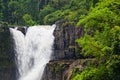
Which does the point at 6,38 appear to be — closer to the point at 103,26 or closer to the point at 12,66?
the point at 12,66

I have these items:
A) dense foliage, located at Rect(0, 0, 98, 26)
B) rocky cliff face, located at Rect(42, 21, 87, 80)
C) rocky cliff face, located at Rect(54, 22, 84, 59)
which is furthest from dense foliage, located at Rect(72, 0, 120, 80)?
dense foliage, located at Rect(0, 0, 98, 26)

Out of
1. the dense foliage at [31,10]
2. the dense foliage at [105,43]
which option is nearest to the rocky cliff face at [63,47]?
the dense foliage at [31,10]

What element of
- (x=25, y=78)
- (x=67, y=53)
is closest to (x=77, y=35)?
(x=67, y=53)

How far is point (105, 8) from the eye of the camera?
71.9ft

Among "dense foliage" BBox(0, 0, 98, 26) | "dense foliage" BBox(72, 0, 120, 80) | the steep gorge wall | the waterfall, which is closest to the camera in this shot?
"dense foliage" BBox(72, 0, 120, 80)

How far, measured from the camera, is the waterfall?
4675 cm

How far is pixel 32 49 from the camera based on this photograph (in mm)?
48969

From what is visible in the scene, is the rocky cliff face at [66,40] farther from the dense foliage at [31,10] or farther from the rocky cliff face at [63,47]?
the dense foliage at [31,10]

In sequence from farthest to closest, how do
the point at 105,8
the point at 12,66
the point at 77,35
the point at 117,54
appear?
the point at 12,66
the point at 77,35
the point at 105,8
the point at 117,54

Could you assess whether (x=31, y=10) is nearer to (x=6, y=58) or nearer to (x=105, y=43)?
(x=6, y=58)

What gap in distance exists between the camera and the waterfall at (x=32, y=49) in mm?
46750

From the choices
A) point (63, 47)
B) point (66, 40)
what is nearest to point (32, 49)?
point (63, 47)

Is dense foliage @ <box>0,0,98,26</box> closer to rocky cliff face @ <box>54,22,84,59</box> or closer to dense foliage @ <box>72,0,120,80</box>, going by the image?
rocky cliff face @ <box>54,22,84,59</box>

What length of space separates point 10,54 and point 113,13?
2690cm
